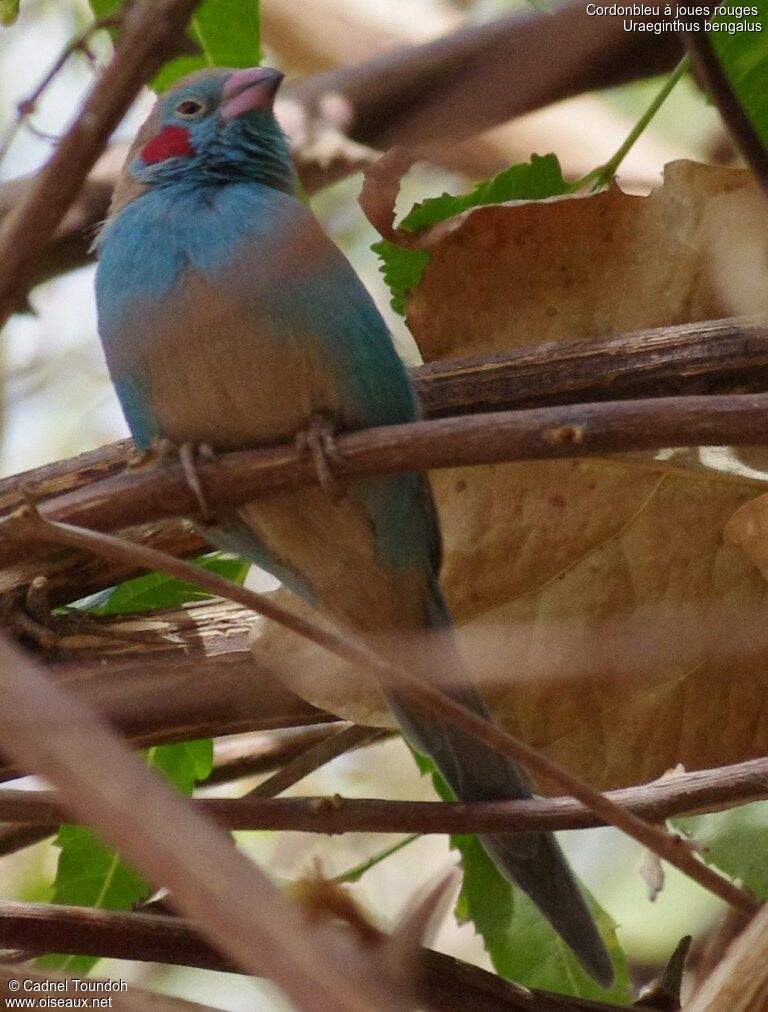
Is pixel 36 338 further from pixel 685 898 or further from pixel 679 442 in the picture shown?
pixel 679 442

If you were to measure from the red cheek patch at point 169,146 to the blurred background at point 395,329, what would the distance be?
542 mm

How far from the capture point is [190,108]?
9.91 feet

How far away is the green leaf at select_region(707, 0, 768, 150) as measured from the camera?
259 cm

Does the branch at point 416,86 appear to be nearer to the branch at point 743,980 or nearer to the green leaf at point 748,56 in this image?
the green leaf at point 748,56

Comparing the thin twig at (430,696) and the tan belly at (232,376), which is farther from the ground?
the tan belly at (232,376)

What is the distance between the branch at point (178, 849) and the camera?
27.4 inches

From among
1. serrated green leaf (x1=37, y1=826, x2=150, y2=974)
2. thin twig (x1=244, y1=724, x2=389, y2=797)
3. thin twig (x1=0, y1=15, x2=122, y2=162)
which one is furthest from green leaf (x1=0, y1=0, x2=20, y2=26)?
serrated green leaf (x1=37, y1=826, x2=150, y2=974)

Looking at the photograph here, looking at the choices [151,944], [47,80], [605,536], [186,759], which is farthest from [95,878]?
[47,80]

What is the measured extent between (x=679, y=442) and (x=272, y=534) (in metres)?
1.27

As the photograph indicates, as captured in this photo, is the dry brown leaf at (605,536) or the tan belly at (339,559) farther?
the tan belly at (339,559)

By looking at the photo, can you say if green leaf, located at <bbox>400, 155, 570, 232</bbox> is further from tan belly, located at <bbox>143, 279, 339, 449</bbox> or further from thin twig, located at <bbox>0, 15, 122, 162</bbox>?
thin twig, located at <bbox>0, 15, 122, 162</bbox>

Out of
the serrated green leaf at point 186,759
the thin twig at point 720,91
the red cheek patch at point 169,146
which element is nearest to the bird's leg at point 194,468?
the serrated green leaf at point 186,759

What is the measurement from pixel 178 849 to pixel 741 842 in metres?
1.77

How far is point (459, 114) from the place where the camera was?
2.34m
